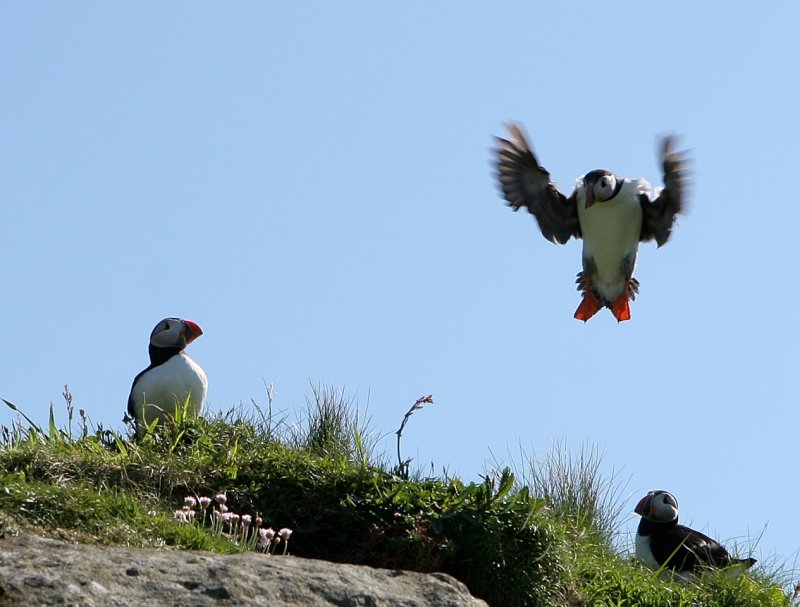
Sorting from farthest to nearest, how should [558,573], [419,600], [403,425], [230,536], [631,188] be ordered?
[631,188] → [403,425] → [558,573] → [230,536] → [419,600]

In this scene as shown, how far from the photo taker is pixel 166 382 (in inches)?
320

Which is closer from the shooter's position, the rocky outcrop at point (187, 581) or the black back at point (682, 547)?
the rocky outcrop at point (187, 581)

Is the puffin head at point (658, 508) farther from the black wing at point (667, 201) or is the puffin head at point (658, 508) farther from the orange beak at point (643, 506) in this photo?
the black wing at point (667, 201)

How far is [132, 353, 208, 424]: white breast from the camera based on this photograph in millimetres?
8055

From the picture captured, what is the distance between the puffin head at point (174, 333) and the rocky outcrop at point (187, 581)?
12.0ft

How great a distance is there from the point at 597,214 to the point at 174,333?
3.34 m

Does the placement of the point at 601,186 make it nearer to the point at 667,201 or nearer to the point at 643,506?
the point at 667,201

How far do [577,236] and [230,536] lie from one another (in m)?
5.68

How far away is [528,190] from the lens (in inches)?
416

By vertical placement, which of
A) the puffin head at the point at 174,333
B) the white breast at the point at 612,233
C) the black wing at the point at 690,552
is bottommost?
the black wing at the point at 690,552

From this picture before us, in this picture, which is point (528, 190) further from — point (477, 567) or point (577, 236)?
point (477, 567)

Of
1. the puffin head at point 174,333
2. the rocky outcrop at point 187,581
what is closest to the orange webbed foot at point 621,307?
the puffin head at point 174,333

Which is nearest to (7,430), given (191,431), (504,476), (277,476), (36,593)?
(191,431)

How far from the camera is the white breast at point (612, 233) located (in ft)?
33.6
